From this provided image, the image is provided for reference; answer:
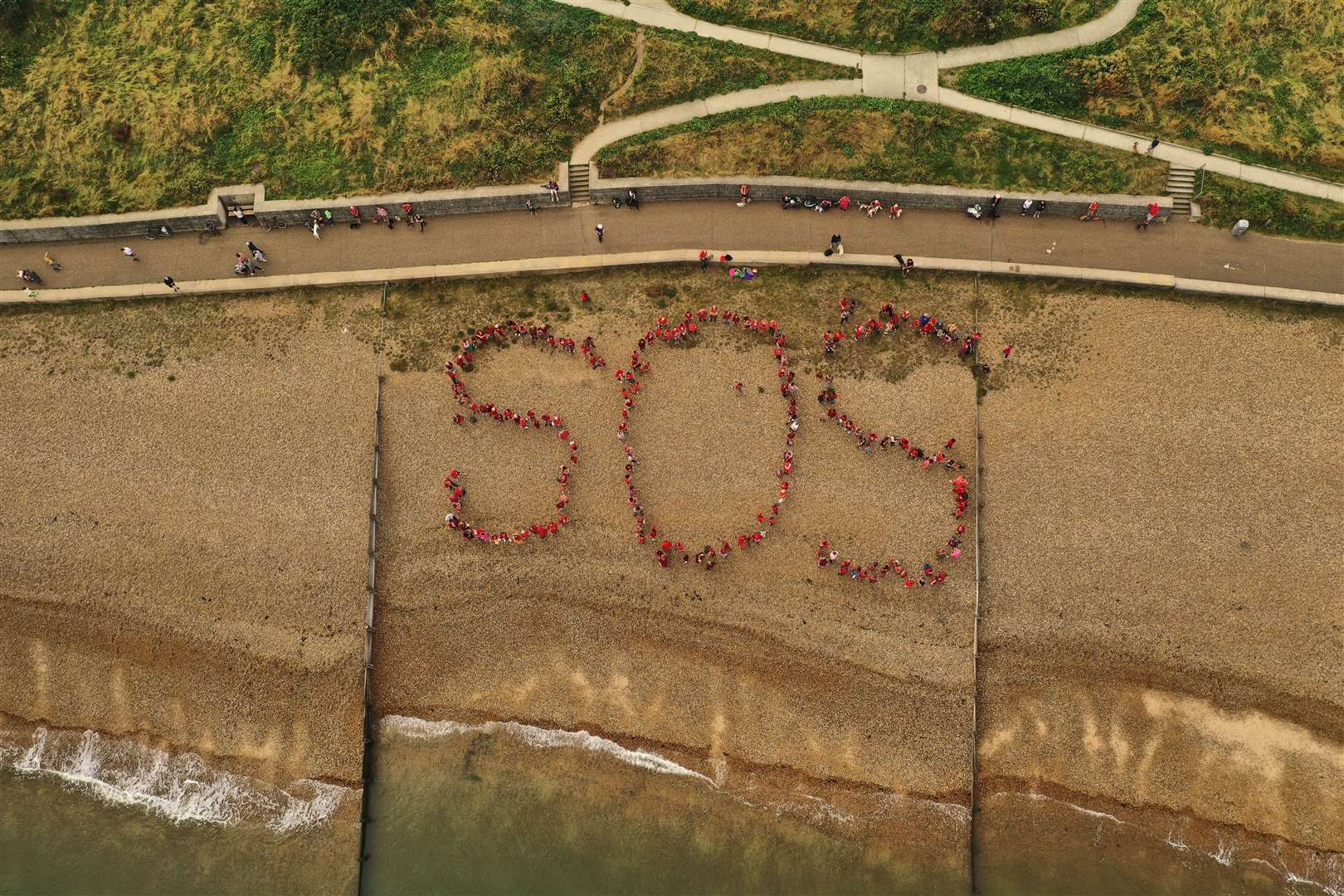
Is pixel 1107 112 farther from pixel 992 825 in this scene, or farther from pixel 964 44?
pixel 992 825

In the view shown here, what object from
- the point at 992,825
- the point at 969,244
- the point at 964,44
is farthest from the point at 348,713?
the point at 964,44

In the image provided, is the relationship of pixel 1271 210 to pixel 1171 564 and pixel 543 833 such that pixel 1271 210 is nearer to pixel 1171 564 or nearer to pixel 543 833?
pixel 1171 564

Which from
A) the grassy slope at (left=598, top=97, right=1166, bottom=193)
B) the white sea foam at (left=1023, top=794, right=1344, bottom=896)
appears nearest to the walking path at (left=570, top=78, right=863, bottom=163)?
the grassy slope at (left=598, top=97, right=1166, bottom=193)

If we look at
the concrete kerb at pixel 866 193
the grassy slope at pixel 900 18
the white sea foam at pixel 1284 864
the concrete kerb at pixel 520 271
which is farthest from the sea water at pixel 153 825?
the grassy slope at pixel 900 18

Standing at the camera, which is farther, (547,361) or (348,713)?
(547,361)

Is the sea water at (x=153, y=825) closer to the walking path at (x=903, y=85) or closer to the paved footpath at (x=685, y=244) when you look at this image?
the paved footpath at (x=685, y=244)

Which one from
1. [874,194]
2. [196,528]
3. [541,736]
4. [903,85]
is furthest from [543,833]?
[903,85]
